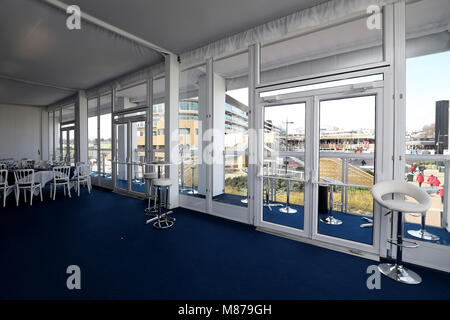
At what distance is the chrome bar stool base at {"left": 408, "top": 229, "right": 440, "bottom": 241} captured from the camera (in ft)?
7.71

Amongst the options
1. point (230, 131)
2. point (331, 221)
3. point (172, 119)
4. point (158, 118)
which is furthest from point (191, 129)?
point (331, 221)

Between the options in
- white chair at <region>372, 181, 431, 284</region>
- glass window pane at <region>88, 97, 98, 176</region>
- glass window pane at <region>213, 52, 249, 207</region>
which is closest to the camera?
white chair at <region>372, 181, 431, 284</region>

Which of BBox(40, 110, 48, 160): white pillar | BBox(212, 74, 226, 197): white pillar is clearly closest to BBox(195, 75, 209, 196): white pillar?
BBox(212, 74, 226, 197): white pillar

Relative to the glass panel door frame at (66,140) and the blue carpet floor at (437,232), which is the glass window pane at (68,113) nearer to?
the glass panel door frame at (66,140)

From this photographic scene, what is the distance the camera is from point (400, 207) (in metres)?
2.02

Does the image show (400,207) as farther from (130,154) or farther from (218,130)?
(130,154)

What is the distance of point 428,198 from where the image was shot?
6.61 ft

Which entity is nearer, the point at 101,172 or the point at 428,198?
the point at 428,198

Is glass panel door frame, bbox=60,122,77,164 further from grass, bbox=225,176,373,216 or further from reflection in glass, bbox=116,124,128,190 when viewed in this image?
grass, bbox=225,176,373,216

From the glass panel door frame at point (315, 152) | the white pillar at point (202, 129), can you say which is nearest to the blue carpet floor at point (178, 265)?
the glass panel door frame at point (315, 152)

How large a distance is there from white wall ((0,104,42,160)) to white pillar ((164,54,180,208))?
872 cm

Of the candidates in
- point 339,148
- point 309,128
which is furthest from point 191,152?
point 339,148
